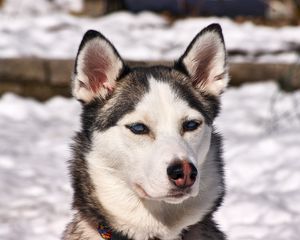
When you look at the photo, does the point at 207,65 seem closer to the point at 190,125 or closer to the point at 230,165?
the point at 190,125

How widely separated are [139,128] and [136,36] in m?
6.17

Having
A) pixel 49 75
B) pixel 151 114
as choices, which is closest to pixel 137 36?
pixel 49 75

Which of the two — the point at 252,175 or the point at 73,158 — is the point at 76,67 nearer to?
the point at 73,158

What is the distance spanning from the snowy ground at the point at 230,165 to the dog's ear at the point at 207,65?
1433 millimetres

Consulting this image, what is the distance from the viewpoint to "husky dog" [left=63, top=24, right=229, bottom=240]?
3160mm

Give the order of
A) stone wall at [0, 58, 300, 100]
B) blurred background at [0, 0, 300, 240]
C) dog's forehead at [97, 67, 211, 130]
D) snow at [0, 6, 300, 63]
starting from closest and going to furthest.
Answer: dog's forehead at [97, 67, 211, 130] < blurred background at [0, 0, 300, 240] < stone wall at [0, 58, 300, 100] < snow at [0, 6, 300, 63]

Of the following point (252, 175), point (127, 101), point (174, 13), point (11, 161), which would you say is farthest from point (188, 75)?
point (174, 13)

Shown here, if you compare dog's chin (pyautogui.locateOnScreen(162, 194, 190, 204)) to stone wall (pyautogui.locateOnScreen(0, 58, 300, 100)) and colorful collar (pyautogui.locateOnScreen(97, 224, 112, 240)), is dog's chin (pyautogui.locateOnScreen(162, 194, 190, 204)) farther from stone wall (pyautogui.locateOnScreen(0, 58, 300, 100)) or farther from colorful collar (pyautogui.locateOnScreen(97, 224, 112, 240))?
stone wall (pyautogui.locateOnScreen(0, 58, 300, 100))

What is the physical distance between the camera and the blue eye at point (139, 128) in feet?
10.6

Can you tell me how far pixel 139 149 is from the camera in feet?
10.5

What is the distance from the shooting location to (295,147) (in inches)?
240

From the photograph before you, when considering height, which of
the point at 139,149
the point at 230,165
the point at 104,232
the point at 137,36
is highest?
the point at 139,149

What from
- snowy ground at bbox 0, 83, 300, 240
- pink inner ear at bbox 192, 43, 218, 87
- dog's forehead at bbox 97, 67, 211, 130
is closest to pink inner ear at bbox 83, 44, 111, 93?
dog's forehead at bbox 97, 67, 211, 130

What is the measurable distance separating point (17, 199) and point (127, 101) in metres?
2.22
